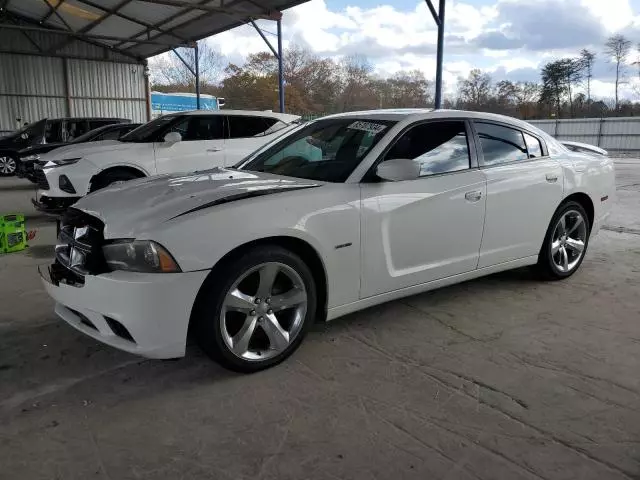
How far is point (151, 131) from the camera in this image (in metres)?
8.02

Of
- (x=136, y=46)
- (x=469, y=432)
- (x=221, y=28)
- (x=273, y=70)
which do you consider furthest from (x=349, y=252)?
(x=273, y=70)

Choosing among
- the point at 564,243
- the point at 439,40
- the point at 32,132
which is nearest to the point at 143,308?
the point at 564,243

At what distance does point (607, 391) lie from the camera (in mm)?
2895

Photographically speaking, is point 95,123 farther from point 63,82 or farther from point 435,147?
point 435,147

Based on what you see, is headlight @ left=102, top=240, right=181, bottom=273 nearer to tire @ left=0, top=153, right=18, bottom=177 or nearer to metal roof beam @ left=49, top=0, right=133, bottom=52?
tire @ left=0, top=153, right=18, bottom=177

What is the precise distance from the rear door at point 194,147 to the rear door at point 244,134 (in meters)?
0.14

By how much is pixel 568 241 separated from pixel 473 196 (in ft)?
5.26

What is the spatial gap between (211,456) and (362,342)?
145 centimetres

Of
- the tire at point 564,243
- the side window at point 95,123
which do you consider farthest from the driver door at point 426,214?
the side window at point 95,123

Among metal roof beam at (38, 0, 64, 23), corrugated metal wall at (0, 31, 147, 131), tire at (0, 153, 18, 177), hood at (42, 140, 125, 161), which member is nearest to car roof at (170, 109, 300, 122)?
hood at (42, 140, 125, 161)

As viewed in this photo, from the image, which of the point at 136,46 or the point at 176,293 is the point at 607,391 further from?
the point at 136,46

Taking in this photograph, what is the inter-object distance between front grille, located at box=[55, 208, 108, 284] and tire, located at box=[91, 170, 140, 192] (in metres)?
4.31

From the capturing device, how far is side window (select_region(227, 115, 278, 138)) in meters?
8.52

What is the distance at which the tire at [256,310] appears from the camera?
2848mm
